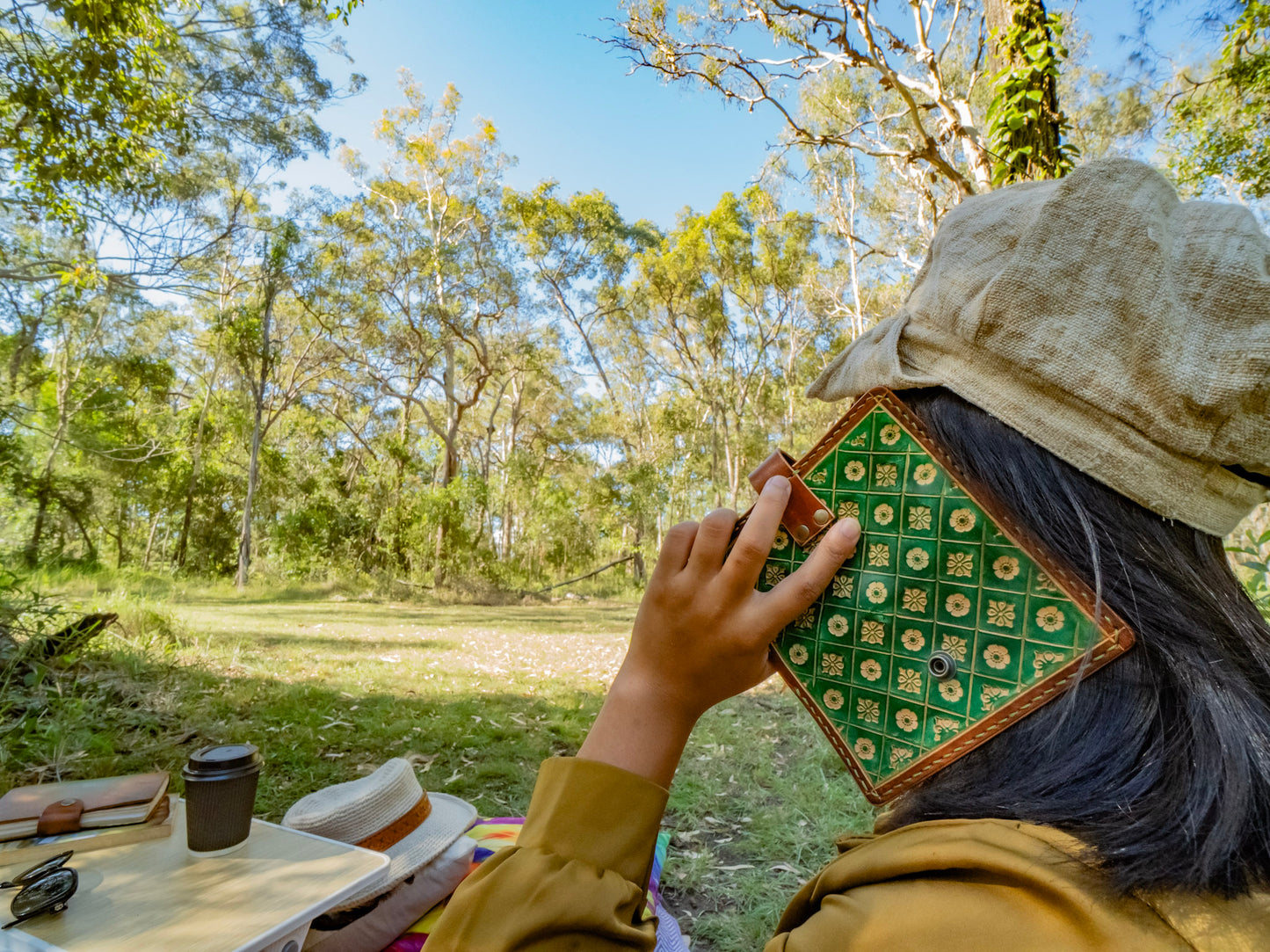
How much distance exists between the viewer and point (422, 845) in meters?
1.42

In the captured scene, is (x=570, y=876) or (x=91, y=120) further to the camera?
(x=91, y=120)

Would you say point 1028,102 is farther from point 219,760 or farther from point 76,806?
point 76,806

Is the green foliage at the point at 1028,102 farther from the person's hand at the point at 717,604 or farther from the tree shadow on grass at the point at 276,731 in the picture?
the tree shadow on grass at the point at 276,731

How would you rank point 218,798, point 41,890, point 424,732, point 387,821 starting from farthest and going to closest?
point 424,732, point 387,821, point 218,798, point 41,890

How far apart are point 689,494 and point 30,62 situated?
12.6 m

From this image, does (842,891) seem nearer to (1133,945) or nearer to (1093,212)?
(1133,945)

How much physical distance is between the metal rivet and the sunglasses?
4.51 ft

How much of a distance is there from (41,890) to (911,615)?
1.41m

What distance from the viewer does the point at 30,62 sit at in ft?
9.10

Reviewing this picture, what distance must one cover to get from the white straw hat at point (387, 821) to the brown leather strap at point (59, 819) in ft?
1.24

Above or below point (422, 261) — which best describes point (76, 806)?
below

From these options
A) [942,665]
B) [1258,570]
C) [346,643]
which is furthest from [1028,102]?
[346,643]

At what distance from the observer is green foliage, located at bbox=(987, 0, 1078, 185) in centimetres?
280

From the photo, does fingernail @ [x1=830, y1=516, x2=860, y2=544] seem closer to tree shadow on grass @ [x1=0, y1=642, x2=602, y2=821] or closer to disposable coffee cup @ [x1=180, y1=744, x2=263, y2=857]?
disposable coffee cup @ [x1=180, y1=744, x2=263, y2=857]
